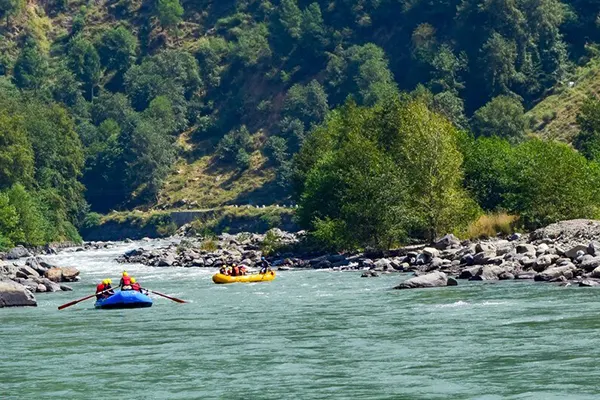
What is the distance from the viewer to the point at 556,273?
61375 mm

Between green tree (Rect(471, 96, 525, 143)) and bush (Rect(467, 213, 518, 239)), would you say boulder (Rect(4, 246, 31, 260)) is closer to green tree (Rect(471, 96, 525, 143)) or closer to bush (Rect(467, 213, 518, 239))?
bush (Rect(467, 213, 518, 239))

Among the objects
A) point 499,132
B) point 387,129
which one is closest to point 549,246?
point 387,129

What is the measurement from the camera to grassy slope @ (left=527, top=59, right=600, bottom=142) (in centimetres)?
14962

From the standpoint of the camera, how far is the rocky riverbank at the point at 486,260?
62.5 meters

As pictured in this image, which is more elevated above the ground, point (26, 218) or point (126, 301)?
point (26, 218)

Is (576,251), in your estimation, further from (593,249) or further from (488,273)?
(488,273)

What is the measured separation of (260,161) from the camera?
197000 millimetres

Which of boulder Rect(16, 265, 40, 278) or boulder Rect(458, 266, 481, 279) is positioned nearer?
boulder Rect(458, 266, 481, 279)

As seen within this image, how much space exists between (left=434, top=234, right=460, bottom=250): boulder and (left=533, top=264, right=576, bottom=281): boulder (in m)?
19.1

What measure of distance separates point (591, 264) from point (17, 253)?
7613 centimetres

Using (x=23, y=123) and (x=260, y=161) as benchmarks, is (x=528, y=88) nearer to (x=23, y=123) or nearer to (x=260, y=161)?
(x=260, y=161)

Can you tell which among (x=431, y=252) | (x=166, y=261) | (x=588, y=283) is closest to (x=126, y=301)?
(x=588, y=283)

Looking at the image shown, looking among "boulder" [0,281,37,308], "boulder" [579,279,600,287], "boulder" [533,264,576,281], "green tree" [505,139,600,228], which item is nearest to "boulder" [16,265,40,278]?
"boulder" [0,281,37,308]

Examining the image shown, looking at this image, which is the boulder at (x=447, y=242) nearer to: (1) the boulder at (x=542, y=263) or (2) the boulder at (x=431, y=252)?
(2) the boulder at (x=431, y=252)
